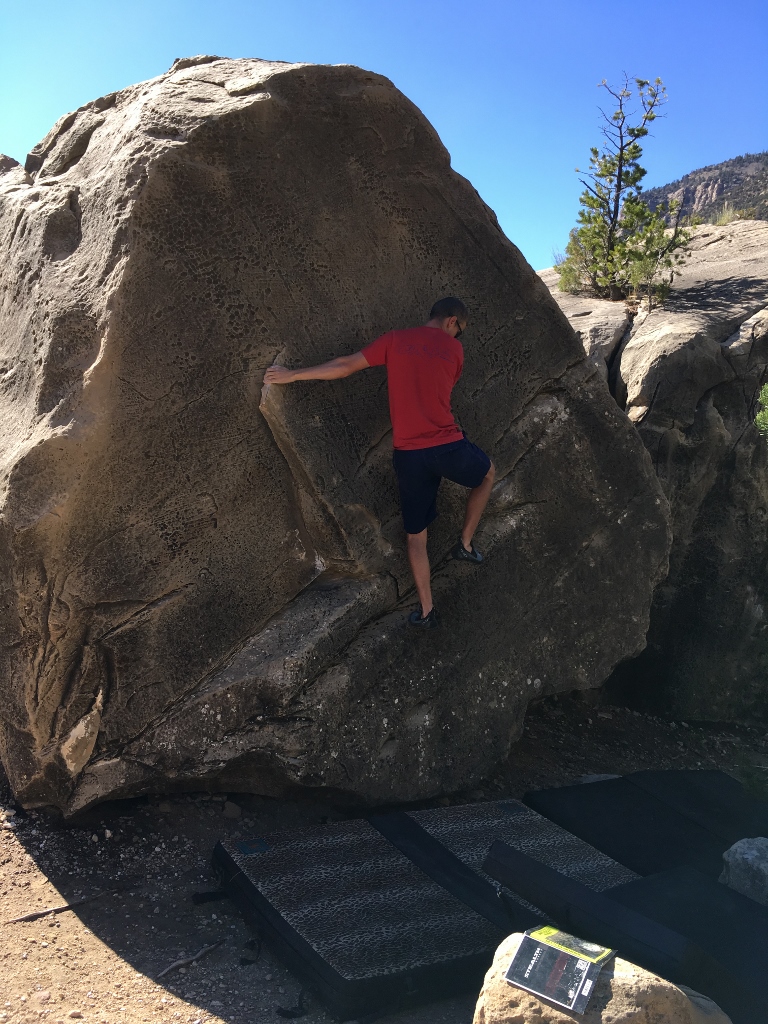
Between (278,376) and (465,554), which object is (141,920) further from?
(278,376)

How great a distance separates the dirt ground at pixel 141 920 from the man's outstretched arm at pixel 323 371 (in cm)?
217

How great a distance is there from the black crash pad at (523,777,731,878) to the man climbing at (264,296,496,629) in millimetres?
1272

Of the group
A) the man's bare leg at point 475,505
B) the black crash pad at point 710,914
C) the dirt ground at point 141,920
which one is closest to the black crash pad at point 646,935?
the black crash pad at point 710,914

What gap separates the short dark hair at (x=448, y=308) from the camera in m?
4.53

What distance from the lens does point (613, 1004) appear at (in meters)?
2.82

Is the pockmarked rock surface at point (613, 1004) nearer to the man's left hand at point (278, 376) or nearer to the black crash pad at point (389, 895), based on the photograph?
the black crash pad at point (389, 895)

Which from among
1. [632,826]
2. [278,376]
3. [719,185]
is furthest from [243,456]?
[719,185]

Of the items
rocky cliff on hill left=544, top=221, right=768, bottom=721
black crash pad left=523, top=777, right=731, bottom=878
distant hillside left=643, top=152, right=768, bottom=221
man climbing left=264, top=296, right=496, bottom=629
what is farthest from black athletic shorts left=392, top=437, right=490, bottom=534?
distant hillside left=643, top=152, right=768, bottom=221

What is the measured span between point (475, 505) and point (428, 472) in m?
0.37

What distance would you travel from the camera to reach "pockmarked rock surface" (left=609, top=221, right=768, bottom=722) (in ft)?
21.8

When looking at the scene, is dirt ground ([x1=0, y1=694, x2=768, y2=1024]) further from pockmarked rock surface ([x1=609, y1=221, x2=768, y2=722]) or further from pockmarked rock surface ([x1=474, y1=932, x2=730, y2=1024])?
pockmarked rock surface ([x1=609, y1=221, x2=768, y2=722])

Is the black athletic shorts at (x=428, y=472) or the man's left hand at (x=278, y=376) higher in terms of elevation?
the man's left hand at (x=278, y=376)

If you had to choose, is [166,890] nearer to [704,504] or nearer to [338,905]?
[338,905]

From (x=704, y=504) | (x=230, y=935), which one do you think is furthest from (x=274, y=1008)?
(x=704, y=504)
